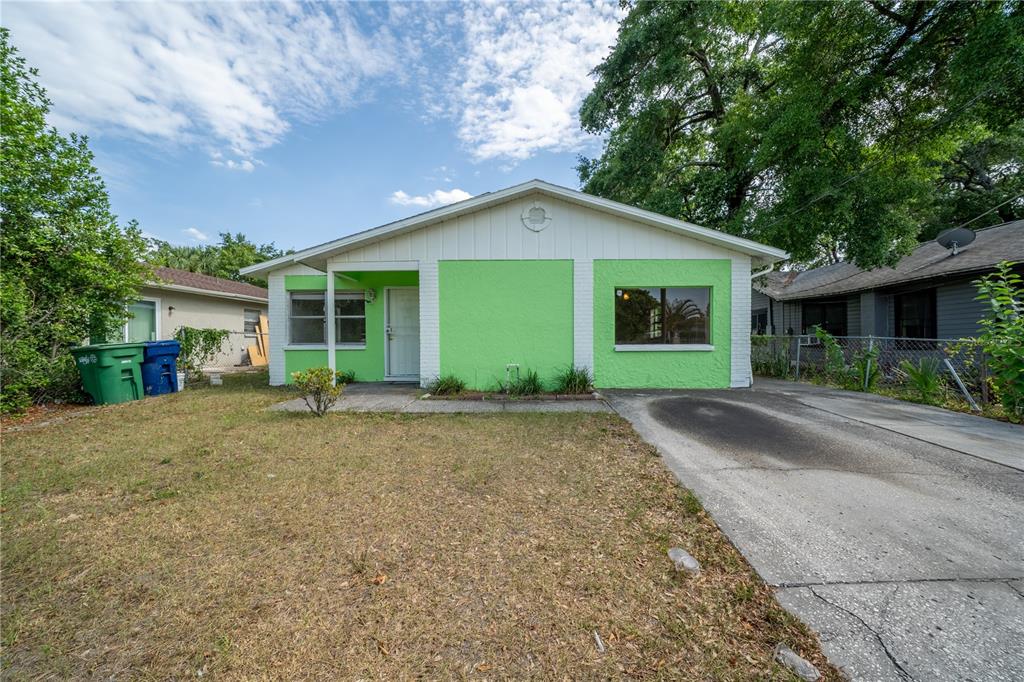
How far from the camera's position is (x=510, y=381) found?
24.9 ft

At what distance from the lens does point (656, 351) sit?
25.3 feet

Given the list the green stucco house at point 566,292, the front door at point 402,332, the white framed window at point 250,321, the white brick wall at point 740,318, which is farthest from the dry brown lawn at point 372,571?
the white framed window at point 250,321

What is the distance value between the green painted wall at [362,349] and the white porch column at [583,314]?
3867 mm

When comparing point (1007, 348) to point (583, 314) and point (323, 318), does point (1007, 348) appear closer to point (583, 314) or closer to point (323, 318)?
point (583, 314)

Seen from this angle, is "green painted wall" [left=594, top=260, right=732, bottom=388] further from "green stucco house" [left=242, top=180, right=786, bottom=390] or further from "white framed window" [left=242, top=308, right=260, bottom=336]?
"white framed window" [left=242, top=308, right=260, bottom=336]

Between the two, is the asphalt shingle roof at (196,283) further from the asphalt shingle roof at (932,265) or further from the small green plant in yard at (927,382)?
the asphalt shingle roof at (932,265)

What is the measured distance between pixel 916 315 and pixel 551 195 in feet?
42.2

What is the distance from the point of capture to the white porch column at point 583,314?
7.56m

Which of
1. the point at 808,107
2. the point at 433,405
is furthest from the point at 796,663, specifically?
the point at 808,107

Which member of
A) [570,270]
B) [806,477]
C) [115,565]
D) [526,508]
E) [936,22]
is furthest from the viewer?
[936,22]

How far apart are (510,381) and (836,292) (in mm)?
14235

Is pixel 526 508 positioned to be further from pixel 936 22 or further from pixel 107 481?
pixel 936 22

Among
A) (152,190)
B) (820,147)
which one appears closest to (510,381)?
(820,147)

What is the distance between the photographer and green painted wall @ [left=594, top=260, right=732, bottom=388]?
759cm
